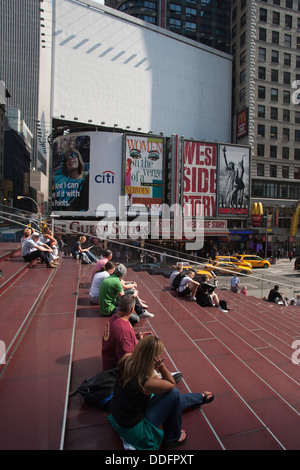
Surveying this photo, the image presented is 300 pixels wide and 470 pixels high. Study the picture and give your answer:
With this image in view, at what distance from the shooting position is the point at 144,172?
33.3m

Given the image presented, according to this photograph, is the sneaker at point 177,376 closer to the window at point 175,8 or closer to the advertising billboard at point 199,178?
the advertising billboard at point 199,178

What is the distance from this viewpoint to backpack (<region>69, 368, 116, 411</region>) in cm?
335

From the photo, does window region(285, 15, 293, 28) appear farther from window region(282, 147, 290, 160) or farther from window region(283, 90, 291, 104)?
window region(282, 147, 290, 160)

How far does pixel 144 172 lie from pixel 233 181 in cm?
1153

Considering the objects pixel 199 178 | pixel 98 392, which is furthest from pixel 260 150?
pixel 98 392

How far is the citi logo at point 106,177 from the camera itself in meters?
31.7

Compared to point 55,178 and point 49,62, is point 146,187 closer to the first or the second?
point 55,178

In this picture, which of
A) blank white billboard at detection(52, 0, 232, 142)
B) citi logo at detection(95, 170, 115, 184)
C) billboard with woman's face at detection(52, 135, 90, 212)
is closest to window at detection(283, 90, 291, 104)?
blank white billboard at detection(52, 0, 232, 142)

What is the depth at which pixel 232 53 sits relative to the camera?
4494cm

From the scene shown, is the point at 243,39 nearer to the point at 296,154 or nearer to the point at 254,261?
the point at 296,154

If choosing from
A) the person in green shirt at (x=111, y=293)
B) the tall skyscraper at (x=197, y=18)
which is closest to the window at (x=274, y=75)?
the tall skyscraper at (x=197, y=18)

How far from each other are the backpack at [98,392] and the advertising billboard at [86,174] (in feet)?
94.4
